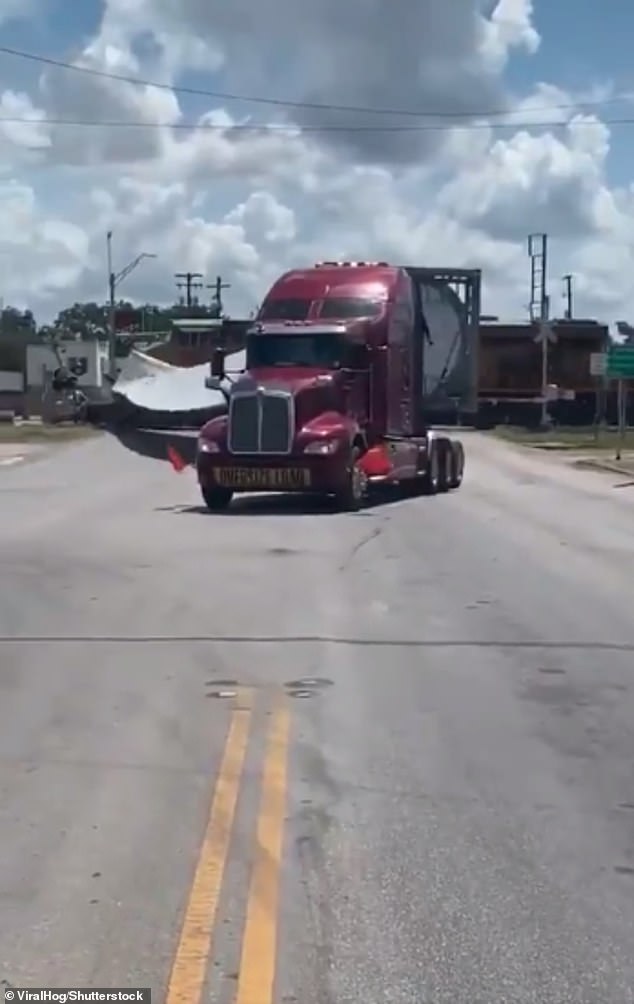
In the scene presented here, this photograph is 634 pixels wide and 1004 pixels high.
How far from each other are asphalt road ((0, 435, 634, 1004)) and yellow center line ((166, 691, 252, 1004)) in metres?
0.02

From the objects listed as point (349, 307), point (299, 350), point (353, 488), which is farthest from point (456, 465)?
point (353, 488)

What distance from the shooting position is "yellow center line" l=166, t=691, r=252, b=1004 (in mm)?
5773

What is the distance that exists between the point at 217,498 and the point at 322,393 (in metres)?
2.34

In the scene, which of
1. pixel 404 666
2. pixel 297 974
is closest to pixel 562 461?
pixel 404 666

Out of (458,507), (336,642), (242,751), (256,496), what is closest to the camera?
(242,751)

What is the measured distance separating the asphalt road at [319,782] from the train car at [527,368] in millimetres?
50891

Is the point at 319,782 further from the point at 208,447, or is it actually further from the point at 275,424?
the point at 208,447

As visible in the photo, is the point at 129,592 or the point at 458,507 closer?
the point at 129,592

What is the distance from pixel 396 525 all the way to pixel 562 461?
2342 centimetres

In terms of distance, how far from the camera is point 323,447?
26.9m

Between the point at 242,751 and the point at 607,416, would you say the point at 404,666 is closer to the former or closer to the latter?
the point at 242,751

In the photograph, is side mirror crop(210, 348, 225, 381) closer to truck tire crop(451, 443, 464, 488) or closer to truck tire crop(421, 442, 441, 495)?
truck tire crop(421, 442, 441, 495)

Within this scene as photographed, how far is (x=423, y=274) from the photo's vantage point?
3262 cm

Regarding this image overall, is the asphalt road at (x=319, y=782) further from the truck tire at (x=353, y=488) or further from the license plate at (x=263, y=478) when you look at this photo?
the truck tire at (x=353, y=488)
